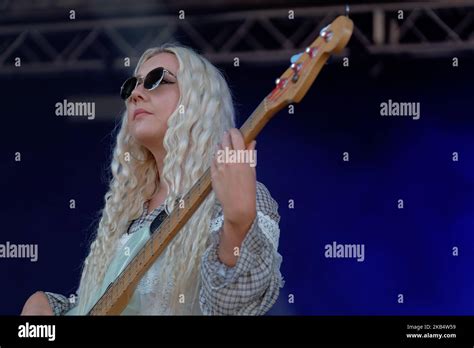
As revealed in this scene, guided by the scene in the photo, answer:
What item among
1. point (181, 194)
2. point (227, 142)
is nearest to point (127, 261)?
point (181, 194)

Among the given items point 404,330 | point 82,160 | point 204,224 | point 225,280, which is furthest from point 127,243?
point 404,330

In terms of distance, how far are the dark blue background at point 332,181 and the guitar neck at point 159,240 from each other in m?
0.78

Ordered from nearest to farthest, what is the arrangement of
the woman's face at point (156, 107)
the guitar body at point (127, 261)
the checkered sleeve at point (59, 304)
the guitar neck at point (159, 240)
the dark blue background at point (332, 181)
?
the guitar neck at point (159, 240), the guitar body at point (127, 261), the woman's face at point (156, 107), the checkered sleeve at point (59, 304), the dark blue background at point (332, 181)

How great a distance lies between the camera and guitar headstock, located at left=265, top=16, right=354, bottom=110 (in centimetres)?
257

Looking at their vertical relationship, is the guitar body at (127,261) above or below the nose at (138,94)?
below

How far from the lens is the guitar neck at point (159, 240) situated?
2.72m

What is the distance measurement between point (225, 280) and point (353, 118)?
1.12 m

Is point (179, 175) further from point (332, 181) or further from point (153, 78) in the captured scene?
point (332, 181)

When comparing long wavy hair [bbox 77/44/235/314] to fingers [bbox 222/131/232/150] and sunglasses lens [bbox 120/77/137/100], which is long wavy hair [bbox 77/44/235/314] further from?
fingers [bbox 222/131/232/150]

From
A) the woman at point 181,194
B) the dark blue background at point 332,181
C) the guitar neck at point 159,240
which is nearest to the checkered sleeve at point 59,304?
the woman at point 181,194

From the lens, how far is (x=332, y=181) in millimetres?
3510

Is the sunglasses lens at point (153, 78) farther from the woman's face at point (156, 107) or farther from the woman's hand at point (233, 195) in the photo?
the woman's hand at point (233, 195)

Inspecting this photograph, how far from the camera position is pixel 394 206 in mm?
3453

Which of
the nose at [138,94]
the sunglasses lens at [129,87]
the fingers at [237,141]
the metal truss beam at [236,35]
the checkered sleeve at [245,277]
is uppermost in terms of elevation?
the metal truss beam at [236,35]
